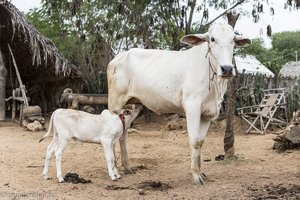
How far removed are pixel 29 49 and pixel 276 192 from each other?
10.9 m

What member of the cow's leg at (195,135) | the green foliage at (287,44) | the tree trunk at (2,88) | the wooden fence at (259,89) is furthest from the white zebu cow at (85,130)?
the green foliage at (287,44)

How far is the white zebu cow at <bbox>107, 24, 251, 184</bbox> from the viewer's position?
19.3 feet

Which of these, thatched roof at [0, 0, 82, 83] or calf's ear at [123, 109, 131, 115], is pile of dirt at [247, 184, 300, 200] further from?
thatched roof at [0, 0, 82, 83]

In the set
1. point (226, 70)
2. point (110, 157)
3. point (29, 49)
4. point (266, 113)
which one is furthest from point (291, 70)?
point (226, 70)

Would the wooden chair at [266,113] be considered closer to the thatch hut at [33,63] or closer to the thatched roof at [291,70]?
the thatch hut at [33,63]

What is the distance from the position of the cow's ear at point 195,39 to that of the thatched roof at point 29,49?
8026 millimetres

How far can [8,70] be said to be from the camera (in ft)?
52.6

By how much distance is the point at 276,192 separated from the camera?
5387 mm

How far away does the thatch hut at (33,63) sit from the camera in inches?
529

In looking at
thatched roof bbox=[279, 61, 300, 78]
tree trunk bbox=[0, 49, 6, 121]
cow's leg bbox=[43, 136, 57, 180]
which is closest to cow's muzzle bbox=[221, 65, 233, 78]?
cow's leg bbox=[43, 136, 57, 180]

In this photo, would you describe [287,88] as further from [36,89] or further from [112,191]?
[112,191]

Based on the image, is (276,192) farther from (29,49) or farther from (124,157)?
(29,49)

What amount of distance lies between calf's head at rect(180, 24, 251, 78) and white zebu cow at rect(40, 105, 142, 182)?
154cm

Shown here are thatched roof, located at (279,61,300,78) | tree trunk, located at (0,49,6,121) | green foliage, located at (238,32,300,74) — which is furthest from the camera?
green foliage, located at (238,32,300,74)
